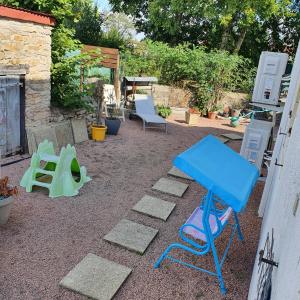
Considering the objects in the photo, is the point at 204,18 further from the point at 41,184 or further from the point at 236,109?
the point at 41,184

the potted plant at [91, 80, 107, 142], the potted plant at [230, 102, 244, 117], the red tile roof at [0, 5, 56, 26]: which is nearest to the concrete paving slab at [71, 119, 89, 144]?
the potted plant at [91, 80, 107, 142]

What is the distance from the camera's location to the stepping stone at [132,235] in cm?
425

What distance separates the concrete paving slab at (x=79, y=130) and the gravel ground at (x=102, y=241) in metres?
1.54

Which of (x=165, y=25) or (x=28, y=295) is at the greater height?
(x=165, y=25)

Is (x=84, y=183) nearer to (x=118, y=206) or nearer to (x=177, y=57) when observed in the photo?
(x=118, y=206)

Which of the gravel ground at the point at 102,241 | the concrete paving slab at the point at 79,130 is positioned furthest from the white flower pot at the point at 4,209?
the concrete paving slab at the point at 79,130

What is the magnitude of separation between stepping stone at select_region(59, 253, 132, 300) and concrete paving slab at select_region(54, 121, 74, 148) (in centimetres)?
458

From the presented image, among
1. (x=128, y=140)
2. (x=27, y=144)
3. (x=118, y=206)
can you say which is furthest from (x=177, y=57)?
(x=118, y=206)

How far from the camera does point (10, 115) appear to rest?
687 cm

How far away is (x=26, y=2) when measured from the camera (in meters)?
7.38

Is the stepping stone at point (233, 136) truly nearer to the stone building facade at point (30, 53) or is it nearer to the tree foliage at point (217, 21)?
the stone building facade at point (30, 53)

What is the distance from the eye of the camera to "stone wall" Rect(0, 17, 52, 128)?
632 centimetres

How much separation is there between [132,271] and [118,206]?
1702mm

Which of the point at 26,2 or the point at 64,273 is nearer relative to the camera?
the point at 64,273
